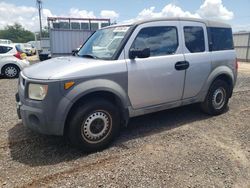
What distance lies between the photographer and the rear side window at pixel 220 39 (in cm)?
494

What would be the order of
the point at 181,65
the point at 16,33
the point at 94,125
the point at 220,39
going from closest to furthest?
the point at 94,125, the point at 181,65, the point at 220,39, the point at 16,33

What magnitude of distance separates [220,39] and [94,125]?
3359 millimetres

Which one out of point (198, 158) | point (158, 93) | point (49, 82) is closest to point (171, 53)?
point (158, 93)

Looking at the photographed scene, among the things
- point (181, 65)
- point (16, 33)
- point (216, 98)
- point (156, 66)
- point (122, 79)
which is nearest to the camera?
point (122, 79)

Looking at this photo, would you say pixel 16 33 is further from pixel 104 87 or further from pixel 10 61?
pixel 104 87

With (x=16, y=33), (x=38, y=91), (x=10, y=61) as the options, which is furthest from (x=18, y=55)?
(x=16, y=33)

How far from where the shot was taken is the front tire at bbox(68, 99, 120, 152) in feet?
11.2

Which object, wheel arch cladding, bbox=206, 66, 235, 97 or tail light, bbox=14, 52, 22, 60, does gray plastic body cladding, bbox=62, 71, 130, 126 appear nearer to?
wheel arch cladding, bbox=206, 66, 235, 97

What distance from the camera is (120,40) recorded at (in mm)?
3875

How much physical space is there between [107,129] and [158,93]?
1.12 metres

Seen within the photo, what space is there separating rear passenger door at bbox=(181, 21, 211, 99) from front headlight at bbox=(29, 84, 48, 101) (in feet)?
8.45

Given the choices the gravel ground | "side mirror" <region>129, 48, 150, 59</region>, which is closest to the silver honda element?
"side mirror" <region>129, 48, 150, 59</region>

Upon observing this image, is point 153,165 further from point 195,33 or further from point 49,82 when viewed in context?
point 195,33

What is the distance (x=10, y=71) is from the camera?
37.5 feet
